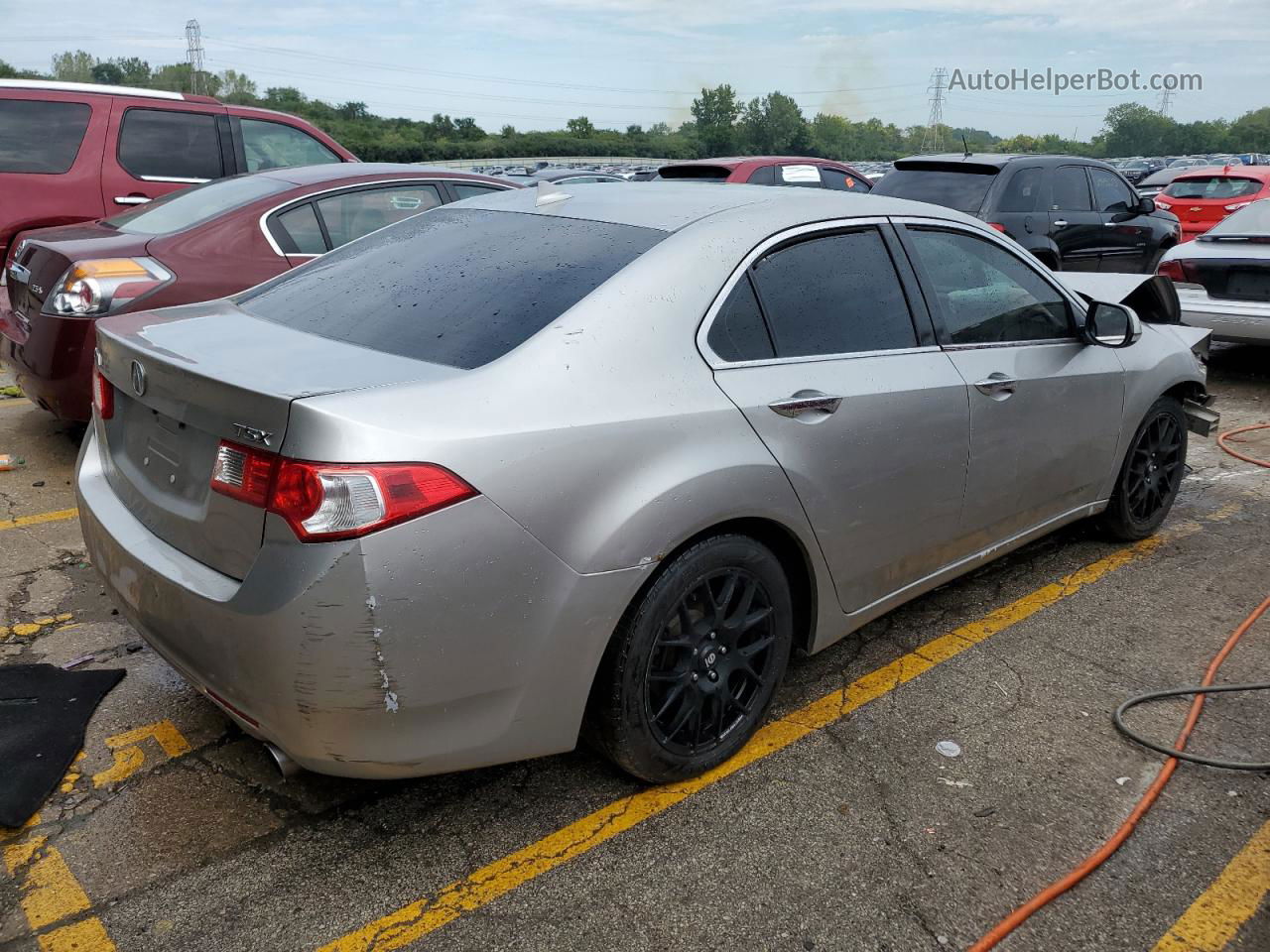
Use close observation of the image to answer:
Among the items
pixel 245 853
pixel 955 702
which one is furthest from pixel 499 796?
pixel 955 702

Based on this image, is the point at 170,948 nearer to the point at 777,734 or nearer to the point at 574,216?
the point at 777,734

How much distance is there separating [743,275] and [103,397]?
6.13 ft

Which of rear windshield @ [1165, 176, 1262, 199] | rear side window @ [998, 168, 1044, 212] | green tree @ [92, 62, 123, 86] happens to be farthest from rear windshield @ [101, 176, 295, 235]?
green tree @ [92, 62, 123, 86]

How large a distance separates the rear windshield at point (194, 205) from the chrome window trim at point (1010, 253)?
358 cm

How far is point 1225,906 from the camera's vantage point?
245 centimetres

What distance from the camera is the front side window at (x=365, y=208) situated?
5.70 metres

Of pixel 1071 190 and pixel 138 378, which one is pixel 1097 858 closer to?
pixel 138 378

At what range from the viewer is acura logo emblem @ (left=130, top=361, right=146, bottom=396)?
104 inches

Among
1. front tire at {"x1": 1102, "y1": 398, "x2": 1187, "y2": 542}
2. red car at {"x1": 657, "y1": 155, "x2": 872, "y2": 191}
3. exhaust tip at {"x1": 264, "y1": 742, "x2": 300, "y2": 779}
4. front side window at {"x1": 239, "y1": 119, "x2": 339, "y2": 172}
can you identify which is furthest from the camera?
red car at {"x1": 657, "y1": 155, "x2": 872, "y2": 191}

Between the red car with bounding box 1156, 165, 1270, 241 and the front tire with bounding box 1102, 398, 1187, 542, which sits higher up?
the red car with bounding box 1156, 165, 1270, 241

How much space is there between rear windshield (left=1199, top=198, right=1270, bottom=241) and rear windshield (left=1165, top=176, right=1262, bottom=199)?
21.8ft

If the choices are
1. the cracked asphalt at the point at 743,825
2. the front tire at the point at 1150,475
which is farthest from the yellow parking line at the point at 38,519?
the front tire at the point at 1150,475

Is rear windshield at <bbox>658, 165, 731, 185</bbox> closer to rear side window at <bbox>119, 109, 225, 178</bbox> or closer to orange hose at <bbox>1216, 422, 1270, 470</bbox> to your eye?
rear side window at <bbox>119, 109, 225, 178</bbox>

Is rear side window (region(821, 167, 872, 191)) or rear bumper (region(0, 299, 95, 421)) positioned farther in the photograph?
rear side window (region(821, 167, 872, 191))
